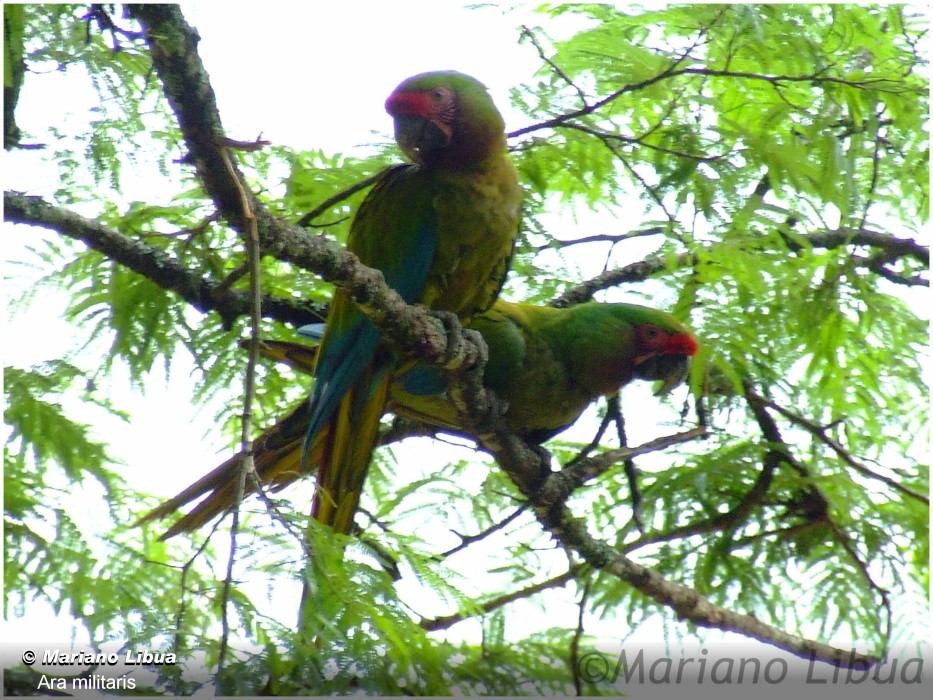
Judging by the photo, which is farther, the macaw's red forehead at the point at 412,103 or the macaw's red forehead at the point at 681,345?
the macaw's red forehead at the point at 681,345

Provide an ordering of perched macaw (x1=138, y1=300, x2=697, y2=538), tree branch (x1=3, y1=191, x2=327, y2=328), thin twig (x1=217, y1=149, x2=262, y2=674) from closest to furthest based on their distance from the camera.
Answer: thin twig (x1=217, y1=149, x2=262, y2=674) → tree branch (x1=3, y1=191, x2=327, y2=328) → perched macaw (x1=138, y1=300, x2=697, y2=538)

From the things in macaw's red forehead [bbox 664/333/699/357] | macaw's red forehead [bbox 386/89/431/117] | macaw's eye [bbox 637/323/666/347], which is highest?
macaw's red forehead [bbox 386/89/431/117]

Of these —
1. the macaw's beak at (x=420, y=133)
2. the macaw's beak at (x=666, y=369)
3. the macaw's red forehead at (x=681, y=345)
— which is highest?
the macaw's beak at (x=420, y=133)

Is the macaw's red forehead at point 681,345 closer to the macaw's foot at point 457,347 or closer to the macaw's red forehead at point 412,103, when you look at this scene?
the macaw's foot at point 457,347

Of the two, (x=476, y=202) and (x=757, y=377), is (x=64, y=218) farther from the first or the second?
(x=757, y=377)

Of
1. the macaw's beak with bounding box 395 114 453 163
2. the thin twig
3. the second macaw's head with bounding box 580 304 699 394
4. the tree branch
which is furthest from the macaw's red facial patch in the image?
the thin twig

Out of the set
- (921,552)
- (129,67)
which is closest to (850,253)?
(921,552)

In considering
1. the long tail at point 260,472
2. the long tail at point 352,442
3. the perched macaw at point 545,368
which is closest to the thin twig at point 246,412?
the long tail at point 260,472

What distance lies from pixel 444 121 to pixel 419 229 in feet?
0.82

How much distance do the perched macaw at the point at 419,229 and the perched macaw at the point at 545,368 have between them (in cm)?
13

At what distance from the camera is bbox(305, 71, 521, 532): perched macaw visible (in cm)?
196

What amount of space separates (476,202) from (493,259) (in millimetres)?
146

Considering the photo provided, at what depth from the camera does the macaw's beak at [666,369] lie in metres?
2.23

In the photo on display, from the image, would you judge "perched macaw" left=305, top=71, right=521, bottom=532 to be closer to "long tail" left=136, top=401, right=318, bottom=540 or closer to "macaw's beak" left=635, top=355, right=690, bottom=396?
"long tail" left=136, top=401, right=318, bottom=540
